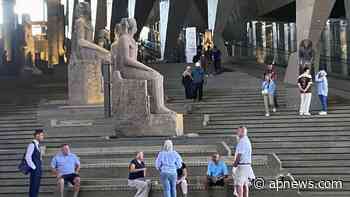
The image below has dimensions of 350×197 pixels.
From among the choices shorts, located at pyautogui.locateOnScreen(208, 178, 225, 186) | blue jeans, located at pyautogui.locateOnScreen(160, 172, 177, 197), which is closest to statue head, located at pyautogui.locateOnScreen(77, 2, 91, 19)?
shorts, located at pyautogui.locateOnScreen(208, 178, 225, 186)

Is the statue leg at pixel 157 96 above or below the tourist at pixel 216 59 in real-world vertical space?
below

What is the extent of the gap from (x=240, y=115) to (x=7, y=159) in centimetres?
696

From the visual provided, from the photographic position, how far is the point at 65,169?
12.1m

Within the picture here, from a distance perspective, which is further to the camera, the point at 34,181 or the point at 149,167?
the point at 149,167

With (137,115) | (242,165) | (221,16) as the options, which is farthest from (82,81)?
(221,16)

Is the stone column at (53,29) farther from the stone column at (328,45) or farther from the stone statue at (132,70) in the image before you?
the stone statue at (132,70)

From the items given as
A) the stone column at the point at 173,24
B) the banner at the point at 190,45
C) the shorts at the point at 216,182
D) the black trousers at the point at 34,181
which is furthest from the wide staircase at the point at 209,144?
the stone column at the point at 173,24

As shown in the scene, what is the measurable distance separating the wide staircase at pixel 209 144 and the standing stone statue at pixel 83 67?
3.81ft

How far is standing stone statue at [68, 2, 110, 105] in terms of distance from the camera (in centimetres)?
2095

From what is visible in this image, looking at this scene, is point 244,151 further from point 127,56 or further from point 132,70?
point 127,56

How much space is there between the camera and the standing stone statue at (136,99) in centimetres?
1577

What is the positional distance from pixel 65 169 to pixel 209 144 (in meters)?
3.73

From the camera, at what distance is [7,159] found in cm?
1656

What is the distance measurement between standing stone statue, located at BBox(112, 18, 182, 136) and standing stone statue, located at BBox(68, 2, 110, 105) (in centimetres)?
493
